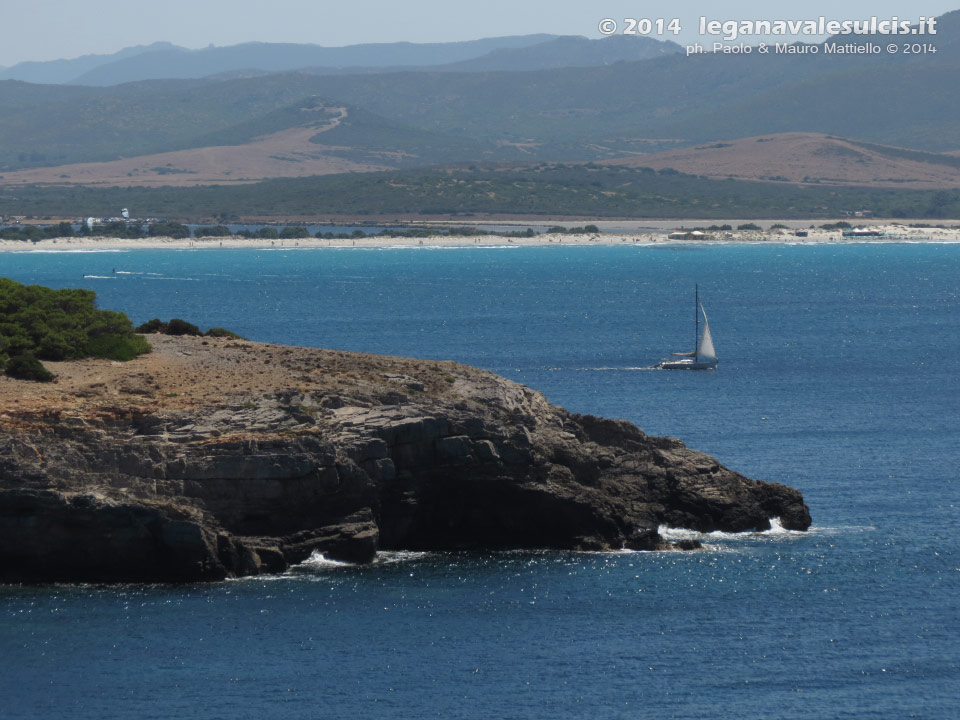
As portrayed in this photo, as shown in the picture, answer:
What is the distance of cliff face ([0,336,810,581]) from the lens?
39.7 m

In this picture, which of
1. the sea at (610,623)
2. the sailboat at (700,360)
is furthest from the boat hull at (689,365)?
the sea at (610,623)

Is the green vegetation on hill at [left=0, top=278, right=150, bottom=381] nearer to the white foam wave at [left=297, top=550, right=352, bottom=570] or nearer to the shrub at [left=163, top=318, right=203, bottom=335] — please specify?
the shrub at [left=163, top=318, right=203, bottom=335]

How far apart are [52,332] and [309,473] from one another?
1106 centimetres

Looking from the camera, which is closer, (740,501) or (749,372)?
(740,501)

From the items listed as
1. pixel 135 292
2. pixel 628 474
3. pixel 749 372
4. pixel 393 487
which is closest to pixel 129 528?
pixel 393 487

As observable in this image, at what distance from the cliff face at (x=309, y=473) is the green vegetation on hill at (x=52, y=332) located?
82 centimetres

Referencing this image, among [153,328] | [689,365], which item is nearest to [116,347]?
[153,328]

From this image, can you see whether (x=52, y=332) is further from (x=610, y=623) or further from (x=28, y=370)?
(x=610, y=623)

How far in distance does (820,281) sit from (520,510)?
125 metres

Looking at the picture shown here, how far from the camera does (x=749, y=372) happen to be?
8062cm

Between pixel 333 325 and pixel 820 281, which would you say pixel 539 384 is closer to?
pixel 333 325

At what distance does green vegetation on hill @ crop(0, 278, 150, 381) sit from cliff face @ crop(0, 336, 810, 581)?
32.4 inches

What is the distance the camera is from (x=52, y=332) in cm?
4725

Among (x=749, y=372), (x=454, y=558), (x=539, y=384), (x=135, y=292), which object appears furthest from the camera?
(x=135, y=292)
